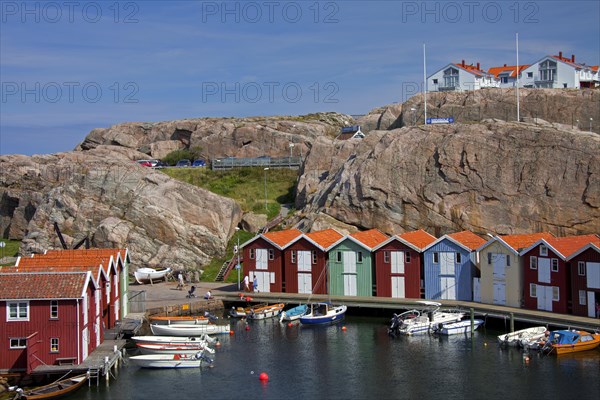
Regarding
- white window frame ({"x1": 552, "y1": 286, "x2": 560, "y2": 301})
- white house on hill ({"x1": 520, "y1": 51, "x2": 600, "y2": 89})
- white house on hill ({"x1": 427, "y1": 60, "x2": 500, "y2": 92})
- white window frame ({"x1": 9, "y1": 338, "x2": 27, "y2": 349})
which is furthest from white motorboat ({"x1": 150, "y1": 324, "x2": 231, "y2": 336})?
white house on hill ({"x1": 520, "y1": 51, "x2": 600, "y2": 89})

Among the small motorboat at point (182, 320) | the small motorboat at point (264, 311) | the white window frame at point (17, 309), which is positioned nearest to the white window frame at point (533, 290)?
the small motorboat at point (264, 311)

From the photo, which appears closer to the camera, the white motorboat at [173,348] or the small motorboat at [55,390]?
the small motorboat at [55,390]

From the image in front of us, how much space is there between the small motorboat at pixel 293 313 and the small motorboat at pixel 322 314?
0.34 meters

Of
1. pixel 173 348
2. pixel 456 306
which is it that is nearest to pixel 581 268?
pixel 456 306

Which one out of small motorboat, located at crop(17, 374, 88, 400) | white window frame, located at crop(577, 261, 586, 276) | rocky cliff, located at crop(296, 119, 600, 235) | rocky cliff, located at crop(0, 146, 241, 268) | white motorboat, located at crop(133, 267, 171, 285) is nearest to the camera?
small motorboat, located at crop(17, 374, 88, 400)

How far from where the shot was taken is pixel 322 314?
53.4 m

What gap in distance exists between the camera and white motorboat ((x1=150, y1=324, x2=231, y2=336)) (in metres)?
49.1

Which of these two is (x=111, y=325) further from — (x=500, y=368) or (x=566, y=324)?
(x=566, y=324)

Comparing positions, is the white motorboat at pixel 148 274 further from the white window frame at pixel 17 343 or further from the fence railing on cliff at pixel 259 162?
the fence railing on cliff at pixel 259 162

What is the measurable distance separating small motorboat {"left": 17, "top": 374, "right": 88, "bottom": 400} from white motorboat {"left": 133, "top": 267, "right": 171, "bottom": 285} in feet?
84.1

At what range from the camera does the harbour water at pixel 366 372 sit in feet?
123

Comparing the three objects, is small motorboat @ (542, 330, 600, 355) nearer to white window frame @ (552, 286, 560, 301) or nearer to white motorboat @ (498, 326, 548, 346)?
white motorboat @ (498, 326, 548, 346)

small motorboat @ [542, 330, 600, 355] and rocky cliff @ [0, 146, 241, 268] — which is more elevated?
rocky cliff @ [0, 146, 241, 268]

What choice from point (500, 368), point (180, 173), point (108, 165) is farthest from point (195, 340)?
point (180, 173)
